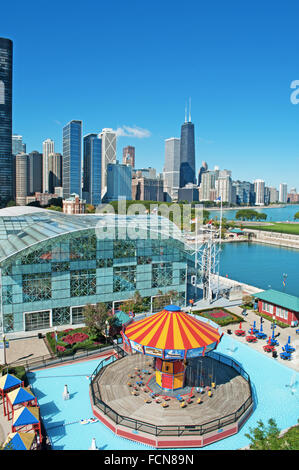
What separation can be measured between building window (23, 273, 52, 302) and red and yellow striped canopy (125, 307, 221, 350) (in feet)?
45.4

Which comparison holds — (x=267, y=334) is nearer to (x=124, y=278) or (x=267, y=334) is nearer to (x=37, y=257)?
(x=124, y=278)

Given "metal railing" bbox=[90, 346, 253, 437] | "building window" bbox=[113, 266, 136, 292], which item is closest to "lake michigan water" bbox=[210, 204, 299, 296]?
"building window" bbox=[113, 266, 136, 292]

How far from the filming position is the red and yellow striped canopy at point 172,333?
22.8m

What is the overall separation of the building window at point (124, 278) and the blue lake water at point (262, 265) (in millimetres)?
21964

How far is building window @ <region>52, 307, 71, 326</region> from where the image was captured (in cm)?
3688

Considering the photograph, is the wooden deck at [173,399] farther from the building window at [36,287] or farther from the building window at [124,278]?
the building window at [124,278]

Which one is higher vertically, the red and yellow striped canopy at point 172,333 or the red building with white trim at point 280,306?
the red and yellow striped canopy at point 172,333

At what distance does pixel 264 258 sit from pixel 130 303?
65.8m

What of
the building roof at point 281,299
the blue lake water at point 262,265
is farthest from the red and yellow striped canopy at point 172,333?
the blue lake water at point 262,265

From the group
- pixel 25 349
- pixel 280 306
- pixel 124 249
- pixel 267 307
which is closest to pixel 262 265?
pixel 267 307

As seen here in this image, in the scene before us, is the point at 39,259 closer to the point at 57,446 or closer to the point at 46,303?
the point at 46,303

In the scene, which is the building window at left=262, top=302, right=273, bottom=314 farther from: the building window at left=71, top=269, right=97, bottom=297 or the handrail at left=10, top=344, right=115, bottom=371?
the handrail at left=10, top=344, right=115, bottom=371

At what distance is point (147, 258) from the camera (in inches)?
1633
